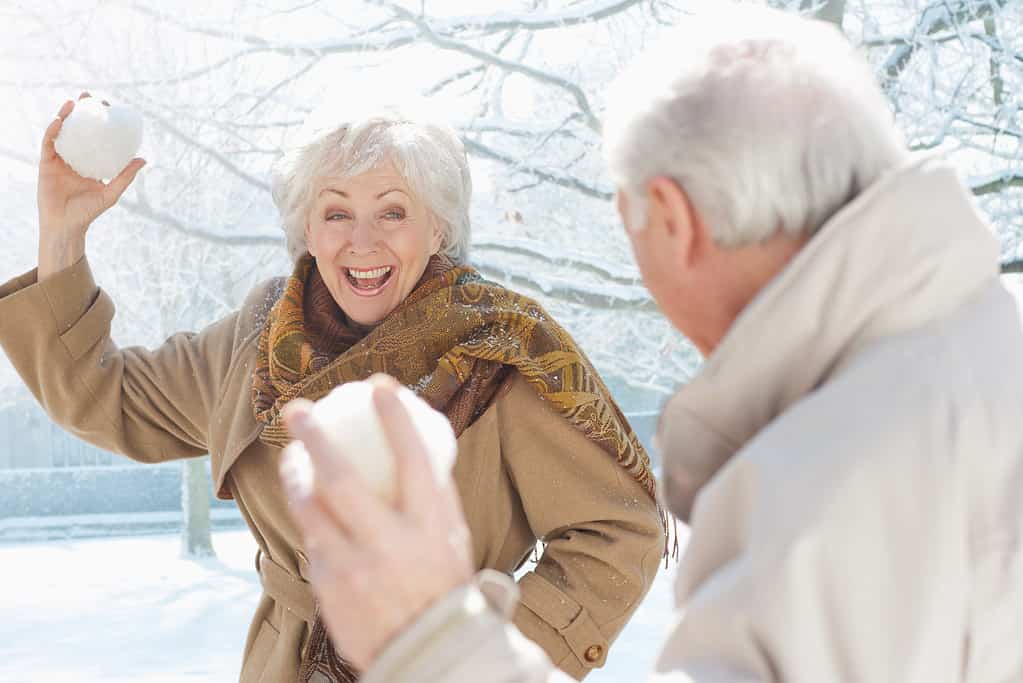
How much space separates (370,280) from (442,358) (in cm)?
21

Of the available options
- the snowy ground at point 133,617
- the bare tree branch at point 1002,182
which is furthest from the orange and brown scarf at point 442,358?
the snowy ground at point 133,617

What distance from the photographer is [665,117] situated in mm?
998

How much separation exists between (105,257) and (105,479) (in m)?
5.06

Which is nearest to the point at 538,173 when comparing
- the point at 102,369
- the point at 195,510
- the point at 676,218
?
the point at 102,369

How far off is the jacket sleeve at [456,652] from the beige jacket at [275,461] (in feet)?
4.03

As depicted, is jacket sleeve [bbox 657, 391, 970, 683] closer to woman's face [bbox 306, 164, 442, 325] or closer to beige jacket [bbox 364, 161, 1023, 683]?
beige jacket [bbox 364, 161, 1023, 683]

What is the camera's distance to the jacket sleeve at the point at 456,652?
2.82 feet

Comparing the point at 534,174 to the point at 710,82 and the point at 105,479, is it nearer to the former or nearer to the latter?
the point at 710,82

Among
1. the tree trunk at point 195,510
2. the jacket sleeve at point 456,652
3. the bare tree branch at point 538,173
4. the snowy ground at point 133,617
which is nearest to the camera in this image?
the jacket sleeve at point 456,652

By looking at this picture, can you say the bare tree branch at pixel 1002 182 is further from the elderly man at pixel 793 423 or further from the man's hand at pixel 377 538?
the man's hand at pixel 377 538

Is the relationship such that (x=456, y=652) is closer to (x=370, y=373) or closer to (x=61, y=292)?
(x=370, y=373)

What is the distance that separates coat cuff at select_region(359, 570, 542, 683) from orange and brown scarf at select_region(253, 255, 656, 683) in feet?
4.05

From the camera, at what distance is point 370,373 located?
220 centimetres

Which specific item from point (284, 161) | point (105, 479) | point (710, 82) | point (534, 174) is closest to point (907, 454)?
point (710, 82)
